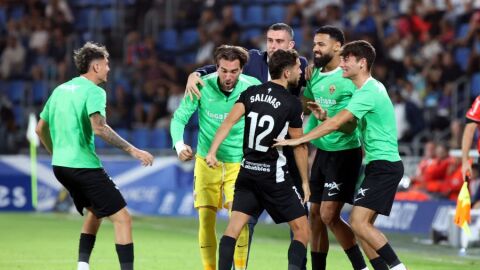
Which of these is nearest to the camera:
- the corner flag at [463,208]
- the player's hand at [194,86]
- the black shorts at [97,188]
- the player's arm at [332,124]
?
the player's arm at [332,124]

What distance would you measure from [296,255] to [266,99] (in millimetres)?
1336

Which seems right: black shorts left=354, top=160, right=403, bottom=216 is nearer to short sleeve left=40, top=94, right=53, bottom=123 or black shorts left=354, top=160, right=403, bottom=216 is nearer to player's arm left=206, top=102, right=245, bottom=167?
player's arm left=206, top=102, right=245, bottom=167

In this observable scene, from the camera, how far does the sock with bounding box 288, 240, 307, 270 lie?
959cm

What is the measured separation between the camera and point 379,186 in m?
9.91

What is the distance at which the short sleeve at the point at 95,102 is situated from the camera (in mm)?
9898

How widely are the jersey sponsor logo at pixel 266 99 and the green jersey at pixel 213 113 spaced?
1.01 m

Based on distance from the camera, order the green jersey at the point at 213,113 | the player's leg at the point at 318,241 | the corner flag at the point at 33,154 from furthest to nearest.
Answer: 1. the corner flag at the point at 33,154
2. the player's leg at the point at 318,241
3. the green jersey at the point at 213,113

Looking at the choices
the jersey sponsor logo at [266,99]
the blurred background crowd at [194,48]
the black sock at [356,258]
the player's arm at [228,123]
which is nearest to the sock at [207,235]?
the player's arm at [228,123]

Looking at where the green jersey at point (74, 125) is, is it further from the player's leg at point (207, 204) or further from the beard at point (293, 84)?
the beard at point (293, 84)

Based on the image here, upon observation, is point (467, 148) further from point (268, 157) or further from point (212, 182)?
point (268, 157)

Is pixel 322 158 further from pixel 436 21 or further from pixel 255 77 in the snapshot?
pixel 436 21

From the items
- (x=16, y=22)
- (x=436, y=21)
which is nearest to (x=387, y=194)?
(x=436, y=21)

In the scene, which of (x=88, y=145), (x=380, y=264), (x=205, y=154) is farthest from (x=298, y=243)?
(x=88, y=145)

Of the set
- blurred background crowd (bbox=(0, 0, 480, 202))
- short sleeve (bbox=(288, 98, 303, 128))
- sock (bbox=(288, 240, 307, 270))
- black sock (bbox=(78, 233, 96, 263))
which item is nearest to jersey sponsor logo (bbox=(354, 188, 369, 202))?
sock (bbox=(288, 240, 307, 270))
